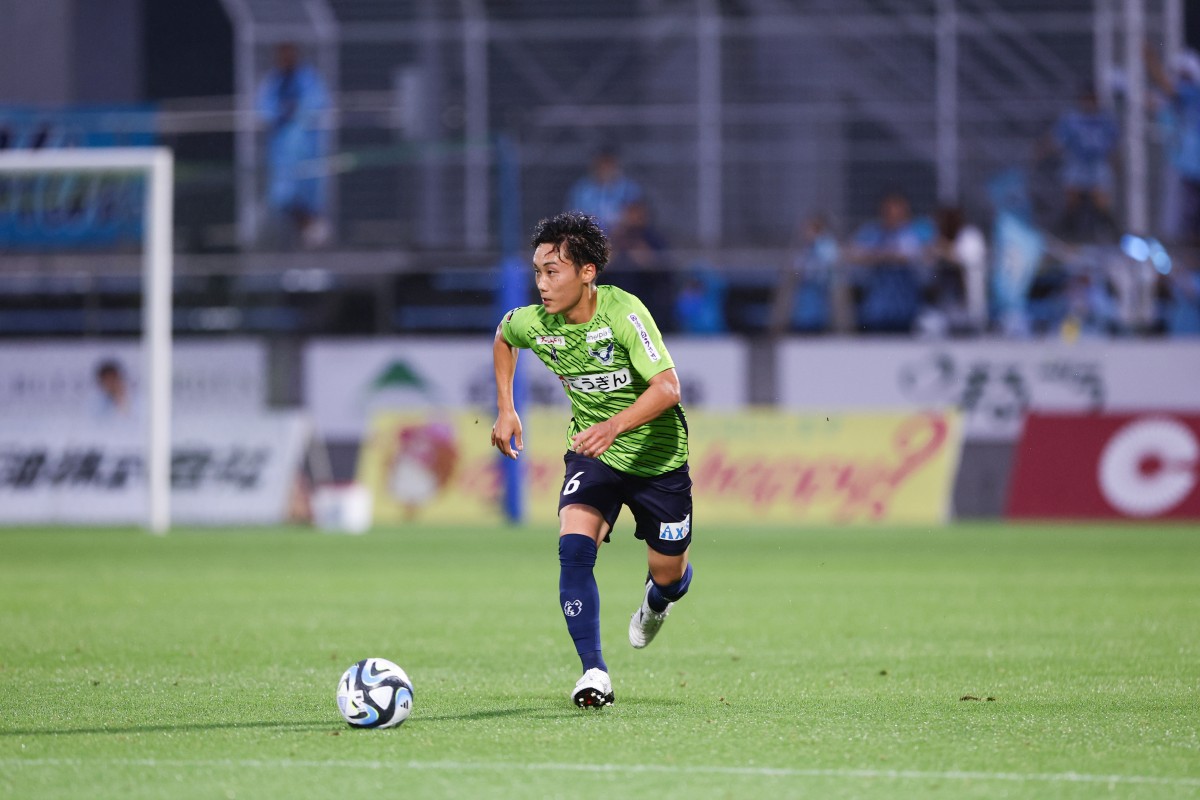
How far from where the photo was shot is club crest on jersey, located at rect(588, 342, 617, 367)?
789cm

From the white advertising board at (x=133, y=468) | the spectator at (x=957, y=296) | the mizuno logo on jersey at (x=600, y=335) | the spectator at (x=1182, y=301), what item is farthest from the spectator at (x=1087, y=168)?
the mizuno logo on jersey at (x=600, y=335)

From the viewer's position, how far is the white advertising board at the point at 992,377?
858 inches

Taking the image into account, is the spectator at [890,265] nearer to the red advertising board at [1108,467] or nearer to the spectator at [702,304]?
the spectator at [702,304]

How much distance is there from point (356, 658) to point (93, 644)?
167 centimetres

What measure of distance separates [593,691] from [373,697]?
103 cm

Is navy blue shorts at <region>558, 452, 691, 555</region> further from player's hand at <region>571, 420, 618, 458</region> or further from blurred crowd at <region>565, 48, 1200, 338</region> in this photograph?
blurred crowd at <region>565, 48, 1200, 338</region>

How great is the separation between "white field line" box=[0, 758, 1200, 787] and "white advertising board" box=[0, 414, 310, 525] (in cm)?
1673

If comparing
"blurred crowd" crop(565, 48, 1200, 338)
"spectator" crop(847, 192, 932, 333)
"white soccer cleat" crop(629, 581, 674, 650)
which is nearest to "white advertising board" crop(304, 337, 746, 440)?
"blurred crowd" crop(565, 48, 1200, 338)

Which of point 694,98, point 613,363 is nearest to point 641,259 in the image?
point 694,98

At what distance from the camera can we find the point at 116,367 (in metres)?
23.0

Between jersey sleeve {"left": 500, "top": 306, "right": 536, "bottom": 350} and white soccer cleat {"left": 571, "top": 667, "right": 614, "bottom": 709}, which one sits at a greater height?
jersey sleeve {"left": 500, "top": 306, "right": 536, "bottom": 350}

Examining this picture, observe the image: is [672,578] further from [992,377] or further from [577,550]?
[992,377]

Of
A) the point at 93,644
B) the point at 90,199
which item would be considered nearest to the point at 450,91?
the point at 90,199

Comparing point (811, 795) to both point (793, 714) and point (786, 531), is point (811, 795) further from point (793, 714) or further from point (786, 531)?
point (786, 531)
